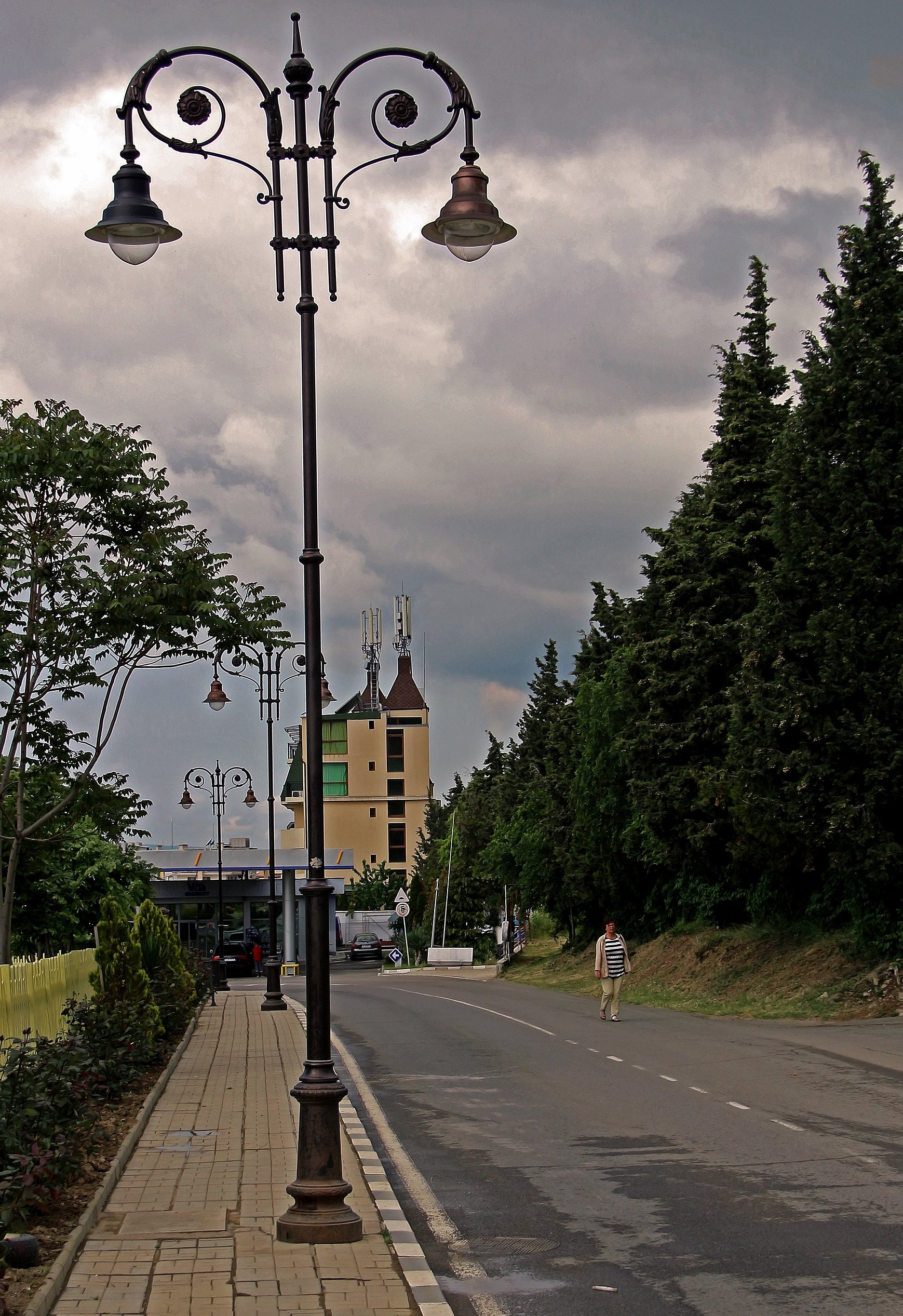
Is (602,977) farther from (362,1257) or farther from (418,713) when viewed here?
(418,713)

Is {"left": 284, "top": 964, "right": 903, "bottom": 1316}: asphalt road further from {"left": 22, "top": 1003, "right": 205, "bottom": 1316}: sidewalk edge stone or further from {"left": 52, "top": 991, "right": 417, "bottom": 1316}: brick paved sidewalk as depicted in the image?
{"left": 22, "top": 1003, "right": 205, "bottom": 1316}: sidewalk edge stone

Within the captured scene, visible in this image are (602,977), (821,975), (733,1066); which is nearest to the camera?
(733,1066)

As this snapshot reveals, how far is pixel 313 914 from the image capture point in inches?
347

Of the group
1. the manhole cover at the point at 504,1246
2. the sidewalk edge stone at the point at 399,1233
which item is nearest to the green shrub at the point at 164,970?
the sidewalk edge stone at the point at 399,1233

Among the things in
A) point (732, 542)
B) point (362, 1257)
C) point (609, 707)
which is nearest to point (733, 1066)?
point (362, 1257)

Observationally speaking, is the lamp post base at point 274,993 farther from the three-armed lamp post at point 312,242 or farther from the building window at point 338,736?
the building window at point 338,736

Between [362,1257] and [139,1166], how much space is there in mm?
3824

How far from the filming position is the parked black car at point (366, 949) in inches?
3319

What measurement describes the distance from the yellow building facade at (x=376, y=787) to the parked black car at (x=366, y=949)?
53.2 meters

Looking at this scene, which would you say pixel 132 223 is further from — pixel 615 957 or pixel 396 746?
pixel 396 746

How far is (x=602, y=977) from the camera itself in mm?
25766

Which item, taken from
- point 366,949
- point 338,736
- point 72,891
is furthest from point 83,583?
point 338,736

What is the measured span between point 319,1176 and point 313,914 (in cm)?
159

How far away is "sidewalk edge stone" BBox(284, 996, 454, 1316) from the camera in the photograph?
6.84 m
